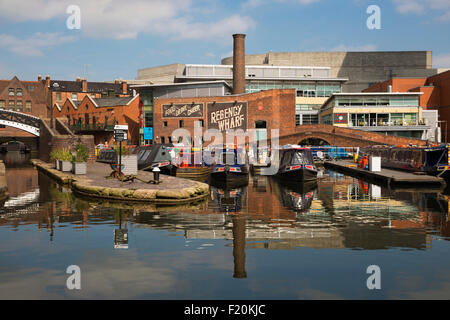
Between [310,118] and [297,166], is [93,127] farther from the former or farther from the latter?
[297,166]

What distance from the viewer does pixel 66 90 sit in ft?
299

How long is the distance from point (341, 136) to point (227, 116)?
14289mm

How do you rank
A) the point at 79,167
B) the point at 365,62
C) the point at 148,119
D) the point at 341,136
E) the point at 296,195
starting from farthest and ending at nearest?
the point at 365,62 < the point at 148,119 < the point at 341,136 < the point at 79,167 < the point at 296,195

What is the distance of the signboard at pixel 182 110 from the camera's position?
56.0 m

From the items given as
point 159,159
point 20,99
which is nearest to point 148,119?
point 159,159

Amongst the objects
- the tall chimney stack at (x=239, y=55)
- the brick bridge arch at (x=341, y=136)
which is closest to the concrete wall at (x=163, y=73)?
the tall chimney stack at (x=239, y=55)

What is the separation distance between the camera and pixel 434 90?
226 feet

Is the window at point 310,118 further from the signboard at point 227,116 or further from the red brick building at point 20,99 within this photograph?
the red brick building at point 20,99

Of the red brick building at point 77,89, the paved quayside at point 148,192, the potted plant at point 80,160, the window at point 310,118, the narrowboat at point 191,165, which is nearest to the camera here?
the paved quayside at point 148,192

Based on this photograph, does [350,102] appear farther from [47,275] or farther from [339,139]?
[47,275]

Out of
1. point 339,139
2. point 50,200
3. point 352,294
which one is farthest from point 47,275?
point 339,139

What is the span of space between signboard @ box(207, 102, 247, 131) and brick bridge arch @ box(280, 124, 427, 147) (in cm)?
576

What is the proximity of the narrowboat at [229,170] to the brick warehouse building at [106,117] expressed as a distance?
3857cm

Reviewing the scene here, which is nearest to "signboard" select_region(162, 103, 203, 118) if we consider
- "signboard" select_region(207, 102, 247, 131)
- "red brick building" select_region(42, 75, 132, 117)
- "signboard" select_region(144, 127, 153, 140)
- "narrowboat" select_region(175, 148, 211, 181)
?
"signboard" select_region(207, 102, 247, 131)
